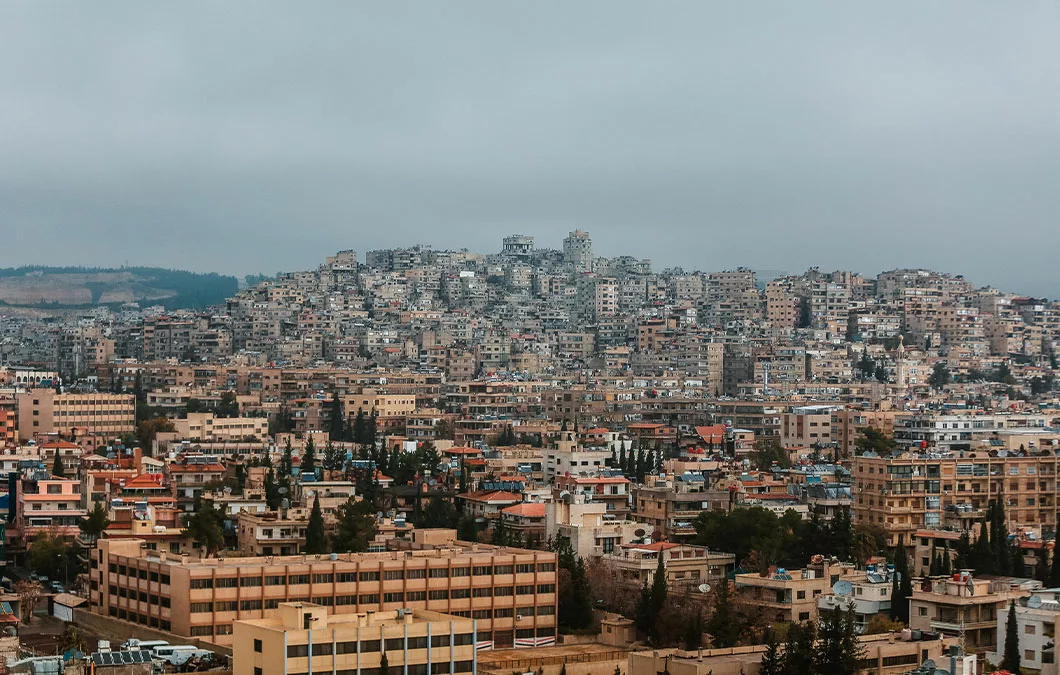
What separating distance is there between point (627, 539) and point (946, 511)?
1044 cm

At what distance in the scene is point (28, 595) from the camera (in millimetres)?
48031

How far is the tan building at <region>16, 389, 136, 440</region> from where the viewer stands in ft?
279

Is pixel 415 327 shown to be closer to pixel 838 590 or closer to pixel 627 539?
pixel 627 539

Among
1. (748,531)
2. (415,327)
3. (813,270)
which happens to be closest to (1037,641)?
(748,531)

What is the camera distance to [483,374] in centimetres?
11931

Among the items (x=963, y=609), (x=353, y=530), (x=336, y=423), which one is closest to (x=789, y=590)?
(x=963, y=609)

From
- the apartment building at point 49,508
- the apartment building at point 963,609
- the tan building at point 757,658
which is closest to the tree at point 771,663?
the tan building at point 757,658

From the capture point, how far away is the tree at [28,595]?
4728 cm

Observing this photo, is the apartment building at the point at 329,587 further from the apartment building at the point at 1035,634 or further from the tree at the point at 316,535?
the apartment building at the point at 1035,634

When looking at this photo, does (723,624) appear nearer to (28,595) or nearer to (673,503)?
(28,595)

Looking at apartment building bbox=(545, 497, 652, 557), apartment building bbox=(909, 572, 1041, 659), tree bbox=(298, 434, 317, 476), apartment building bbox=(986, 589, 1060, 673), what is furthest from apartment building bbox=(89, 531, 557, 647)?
tree bbox=(298, 434, 317, 476)

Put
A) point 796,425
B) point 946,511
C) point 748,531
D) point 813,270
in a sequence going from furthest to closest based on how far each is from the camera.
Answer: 1. point 813,270
2. point 796,425
3. point 946,511
4. point 748,531

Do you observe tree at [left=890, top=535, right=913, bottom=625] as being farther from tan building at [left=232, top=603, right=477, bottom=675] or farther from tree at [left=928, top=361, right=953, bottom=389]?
tree at [left=928, top=361, right=953, bottom=389]

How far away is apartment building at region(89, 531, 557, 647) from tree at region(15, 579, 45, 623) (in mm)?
1404
